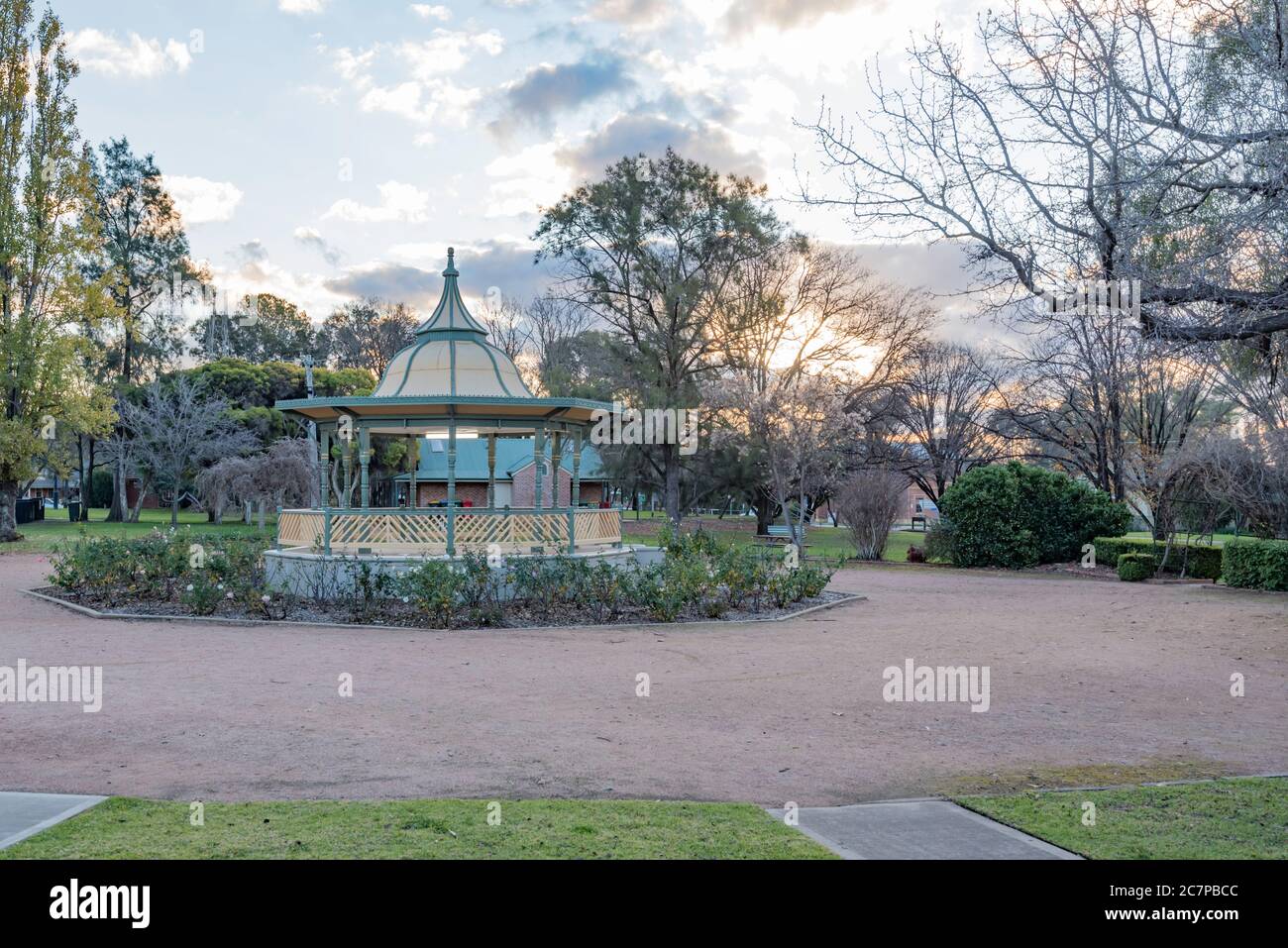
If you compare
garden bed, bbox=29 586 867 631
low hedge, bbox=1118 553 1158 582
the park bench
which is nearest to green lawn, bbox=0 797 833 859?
garden bed, bbox=29 586 867 631

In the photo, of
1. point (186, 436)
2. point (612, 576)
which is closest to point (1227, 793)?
point (612, 576)

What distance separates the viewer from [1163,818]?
5918 mm

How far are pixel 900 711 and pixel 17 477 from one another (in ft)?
121

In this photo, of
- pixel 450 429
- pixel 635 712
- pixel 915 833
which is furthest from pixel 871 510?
pixel 915 833

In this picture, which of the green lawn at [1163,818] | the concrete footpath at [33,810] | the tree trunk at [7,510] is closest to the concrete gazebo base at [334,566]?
the concrete footpath at [33,810]

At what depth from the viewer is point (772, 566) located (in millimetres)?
18328

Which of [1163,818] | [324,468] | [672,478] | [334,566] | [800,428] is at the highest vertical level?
[800,428]

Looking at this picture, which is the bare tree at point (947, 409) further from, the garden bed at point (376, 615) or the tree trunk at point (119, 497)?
the tree trunk at point (119, 497)

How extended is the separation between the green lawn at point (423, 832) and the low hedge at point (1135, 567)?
22.8 m

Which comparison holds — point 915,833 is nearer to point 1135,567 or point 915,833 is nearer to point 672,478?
point 1135,567

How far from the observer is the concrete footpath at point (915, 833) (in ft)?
16.8

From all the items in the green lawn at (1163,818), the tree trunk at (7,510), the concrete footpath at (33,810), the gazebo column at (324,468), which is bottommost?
the green lawn at (1163,818)

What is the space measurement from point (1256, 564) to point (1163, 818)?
66.4ft
